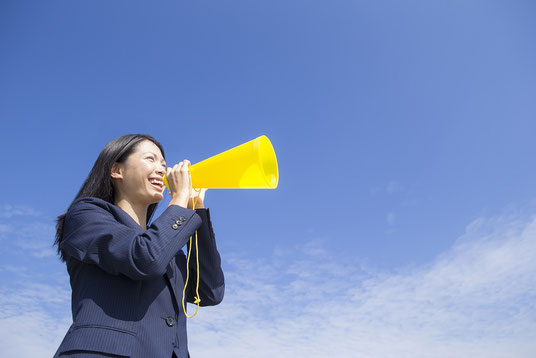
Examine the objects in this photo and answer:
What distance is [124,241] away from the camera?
2545mm

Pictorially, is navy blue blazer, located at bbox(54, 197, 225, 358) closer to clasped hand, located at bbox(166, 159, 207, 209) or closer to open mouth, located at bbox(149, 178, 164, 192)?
clasped hand, located at bbox(166, 159, 207, 209)

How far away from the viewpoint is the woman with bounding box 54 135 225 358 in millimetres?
2383

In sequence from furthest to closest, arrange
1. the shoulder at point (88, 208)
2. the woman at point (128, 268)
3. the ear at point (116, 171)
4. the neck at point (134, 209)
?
the ear at point (116, 171), the neck at point (134, 209), the shoulder at point (88, 208), the woman at point (128, 268)

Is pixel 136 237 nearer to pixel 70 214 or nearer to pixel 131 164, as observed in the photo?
pixel 70 214

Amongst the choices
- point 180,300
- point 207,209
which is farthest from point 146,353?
point 207,209

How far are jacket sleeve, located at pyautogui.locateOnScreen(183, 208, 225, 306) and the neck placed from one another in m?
0.46

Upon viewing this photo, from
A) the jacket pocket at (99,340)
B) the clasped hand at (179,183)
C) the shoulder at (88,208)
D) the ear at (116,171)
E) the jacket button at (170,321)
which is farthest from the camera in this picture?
the ear at (116,171)

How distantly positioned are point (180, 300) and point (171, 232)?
57cm

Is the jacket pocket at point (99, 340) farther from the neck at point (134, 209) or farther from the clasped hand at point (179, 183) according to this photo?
the neck at point (134, 209)

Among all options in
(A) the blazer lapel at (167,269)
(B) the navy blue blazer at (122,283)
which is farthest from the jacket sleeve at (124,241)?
(A) the blazer lapel at (167,269)

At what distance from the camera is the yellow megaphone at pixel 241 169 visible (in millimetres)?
3350

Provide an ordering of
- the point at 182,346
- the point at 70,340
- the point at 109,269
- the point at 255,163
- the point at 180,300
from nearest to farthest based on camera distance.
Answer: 1. the point at 70,340
2. the point at 109,269
3. the point at 182,346
4. the point at 180,300
5. the point at 255,163

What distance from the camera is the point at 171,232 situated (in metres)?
2.68

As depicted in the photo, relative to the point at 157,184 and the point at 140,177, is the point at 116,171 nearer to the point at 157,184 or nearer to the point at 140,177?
the point at 140,177
